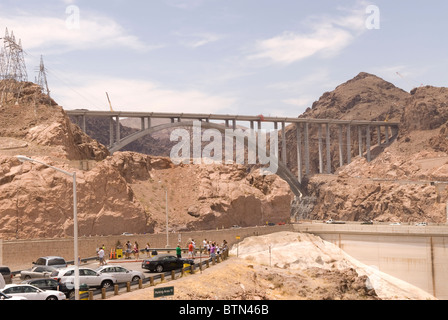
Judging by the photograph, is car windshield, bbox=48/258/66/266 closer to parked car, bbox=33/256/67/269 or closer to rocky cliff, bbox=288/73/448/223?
parked car, bbox=33/256/67/269

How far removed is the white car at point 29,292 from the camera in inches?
999

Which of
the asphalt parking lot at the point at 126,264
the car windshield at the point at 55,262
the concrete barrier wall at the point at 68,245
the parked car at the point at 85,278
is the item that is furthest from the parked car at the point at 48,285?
the concrete barrier wall at the point at 68,245

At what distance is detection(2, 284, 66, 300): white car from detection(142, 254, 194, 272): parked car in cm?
1155

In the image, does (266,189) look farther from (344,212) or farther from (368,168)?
(368,168)

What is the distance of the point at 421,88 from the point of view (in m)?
143

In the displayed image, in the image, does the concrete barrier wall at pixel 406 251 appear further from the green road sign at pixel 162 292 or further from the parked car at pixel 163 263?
the green road sign at pixel 162 292

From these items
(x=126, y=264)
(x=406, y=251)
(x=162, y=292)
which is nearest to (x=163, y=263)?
(x=126, y=264)

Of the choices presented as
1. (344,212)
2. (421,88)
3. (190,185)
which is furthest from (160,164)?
(421,88)

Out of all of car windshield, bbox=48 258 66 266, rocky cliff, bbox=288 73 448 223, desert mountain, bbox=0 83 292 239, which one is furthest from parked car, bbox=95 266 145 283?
rocky cliff, bbox=288 73 448 223

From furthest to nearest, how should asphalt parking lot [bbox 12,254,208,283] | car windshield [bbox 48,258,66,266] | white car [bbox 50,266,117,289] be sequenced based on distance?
asphalt parking lot [bbox 12,254,208,283] < car windshield [bbox 48,258,66,266] < white car [bbox 50,266,117,289]

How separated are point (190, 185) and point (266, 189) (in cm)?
1351

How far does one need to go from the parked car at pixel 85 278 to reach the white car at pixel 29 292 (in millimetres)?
2551

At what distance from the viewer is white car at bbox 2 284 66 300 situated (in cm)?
2538
